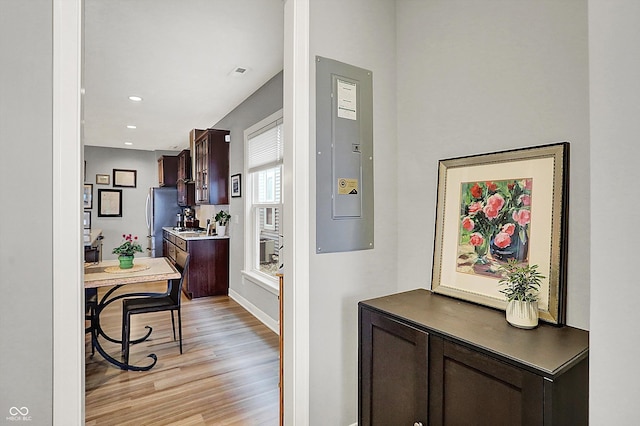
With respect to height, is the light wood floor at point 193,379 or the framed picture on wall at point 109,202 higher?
the framed picture on wall at point 109,202

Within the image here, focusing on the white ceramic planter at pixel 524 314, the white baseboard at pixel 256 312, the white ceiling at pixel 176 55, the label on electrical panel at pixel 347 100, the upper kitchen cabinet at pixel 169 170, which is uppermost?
the white ceiling at pixel 176 55

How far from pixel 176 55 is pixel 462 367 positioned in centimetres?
332

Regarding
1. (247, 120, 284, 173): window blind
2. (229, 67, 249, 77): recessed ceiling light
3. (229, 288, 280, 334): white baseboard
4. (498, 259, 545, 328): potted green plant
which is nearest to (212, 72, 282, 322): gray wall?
(229, 288, 280, 334): white baseboard

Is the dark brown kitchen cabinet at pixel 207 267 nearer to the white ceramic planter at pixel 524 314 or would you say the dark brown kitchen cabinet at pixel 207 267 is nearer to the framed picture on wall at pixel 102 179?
the framed picture on wall at pixel 102 179

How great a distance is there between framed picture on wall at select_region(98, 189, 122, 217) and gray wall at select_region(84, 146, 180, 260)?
2.9 inches

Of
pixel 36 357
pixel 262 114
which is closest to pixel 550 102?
pixel 36 357

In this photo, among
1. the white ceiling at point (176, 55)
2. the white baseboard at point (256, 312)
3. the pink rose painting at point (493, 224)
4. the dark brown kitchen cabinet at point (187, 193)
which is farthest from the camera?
the dark brown kitchen cabinet at point (187, 193)

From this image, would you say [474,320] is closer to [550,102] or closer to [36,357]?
[550,102]

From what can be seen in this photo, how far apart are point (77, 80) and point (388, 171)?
1556 millimetres

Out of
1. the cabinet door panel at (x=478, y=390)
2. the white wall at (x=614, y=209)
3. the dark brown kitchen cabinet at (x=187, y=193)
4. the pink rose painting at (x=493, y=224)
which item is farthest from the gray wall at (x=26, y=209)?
the dark brown kitchen cabinet at (x=187, y=193)

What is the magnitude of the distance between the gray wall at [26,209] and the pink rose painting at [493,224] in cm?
176

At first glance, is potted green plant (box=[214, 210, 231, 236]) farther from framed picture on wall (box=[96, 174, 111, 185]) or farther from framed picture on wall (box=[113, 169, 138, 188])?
framed picture on wall (box=[96, 174, 111, 185])

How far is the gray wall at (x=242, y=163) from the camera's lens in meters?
3.61

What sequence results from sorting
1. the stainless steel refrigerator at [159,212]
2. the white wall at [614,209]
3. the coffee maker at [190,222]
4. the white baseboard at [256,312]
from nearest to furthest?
the white wall at [614,209] < the white baseboard at [256,312] < the coffee maker at [190,222] < the stainless steel refrigerator at [159,212]
